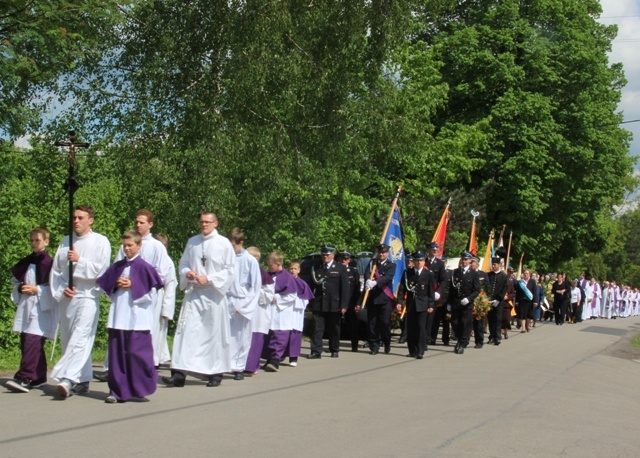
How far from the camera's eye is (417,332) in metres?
16.3

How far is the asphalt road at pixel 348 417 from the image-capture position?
23.9 feet

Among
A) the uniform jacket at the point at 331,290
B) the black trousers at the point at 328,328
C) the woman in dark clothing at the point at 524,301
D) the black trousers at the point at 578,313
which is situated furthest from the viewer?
the black trousers at the point at 578,313

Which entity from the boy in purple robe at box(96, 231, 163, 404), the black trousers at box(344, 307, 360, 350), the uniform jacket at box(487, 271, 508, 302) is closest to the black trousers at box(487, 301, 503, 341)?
the uniform jacket at box(487, 271, 508, 302)

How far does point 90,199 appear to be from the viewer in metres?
16.4

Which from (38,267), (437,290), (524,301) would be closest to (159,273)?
(38,267)

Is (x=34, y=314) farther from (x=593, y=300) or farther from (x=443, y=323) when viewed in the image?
(x=593, y=300)

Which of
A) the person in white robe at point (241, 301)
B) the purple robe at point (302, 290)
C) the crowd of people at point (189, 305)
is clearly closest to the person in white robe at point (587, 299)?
the crowd of people at point (189, 305)

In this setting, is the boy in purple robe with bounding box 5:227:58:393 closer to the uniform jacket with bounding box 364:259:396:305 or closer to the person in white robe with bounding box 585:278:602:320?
the uniform jacket with bounding box 364:259:396:305

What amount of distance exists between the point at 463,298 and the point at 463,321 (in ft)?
1.52

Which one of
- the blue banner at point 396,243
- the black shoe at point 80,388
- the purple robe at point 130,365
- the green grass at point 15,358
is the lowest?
the green grass at point 15,358

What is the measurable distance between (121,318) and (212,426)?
6.84 ft

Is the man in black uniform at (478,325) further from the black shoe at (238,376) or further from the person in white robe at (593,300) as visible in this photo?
the person in white robe at (593,300)

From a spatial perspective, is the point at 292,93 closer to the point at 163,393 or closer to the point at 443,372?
the point at 443,372

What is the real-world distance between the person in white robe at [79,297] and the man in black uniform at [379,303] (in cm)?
761
